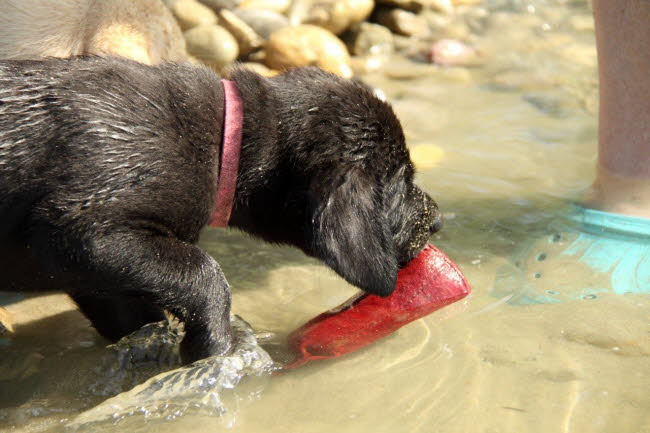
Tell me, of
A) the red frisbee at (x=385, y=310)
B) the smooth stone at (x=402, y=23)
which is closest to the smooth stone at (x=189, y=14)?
the smooth stone at (x=402, y=23)

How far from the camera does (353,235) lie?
296 centimetres

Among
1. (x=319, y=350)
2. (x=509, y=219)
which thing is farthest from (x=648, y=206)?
(x=319, y=350)

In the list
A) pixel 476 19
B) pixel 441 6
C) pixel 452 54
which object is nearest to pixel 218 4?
pixel 452 54

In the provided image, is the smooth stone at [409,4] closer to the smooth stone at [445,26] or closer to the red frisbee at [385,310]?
the smooth stone at [445,26]

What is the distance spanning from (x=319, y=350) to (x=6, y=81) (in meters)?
1.47

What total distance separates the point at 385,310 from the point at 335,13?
12.7 feet

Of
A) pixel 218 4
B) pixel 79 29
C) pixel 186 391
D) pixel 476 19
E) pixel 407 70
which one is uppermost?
pixel 79 29

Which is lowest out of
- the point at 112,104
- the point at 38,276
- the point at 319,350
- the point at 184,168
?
the point at 319,350

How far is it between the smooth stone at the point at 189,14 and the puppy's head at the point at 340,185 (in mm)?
3038

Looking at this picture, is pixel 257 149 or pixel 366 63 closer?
pixel 257 149

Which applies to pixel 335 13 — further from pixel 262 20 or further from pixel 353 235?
pixel 353 235

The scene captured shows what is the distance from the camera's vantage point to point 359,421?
2842 mm

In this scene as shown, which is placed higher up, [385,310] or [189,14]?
[189,14]

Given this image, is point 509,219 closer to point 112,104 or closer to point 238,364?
point 238,364
